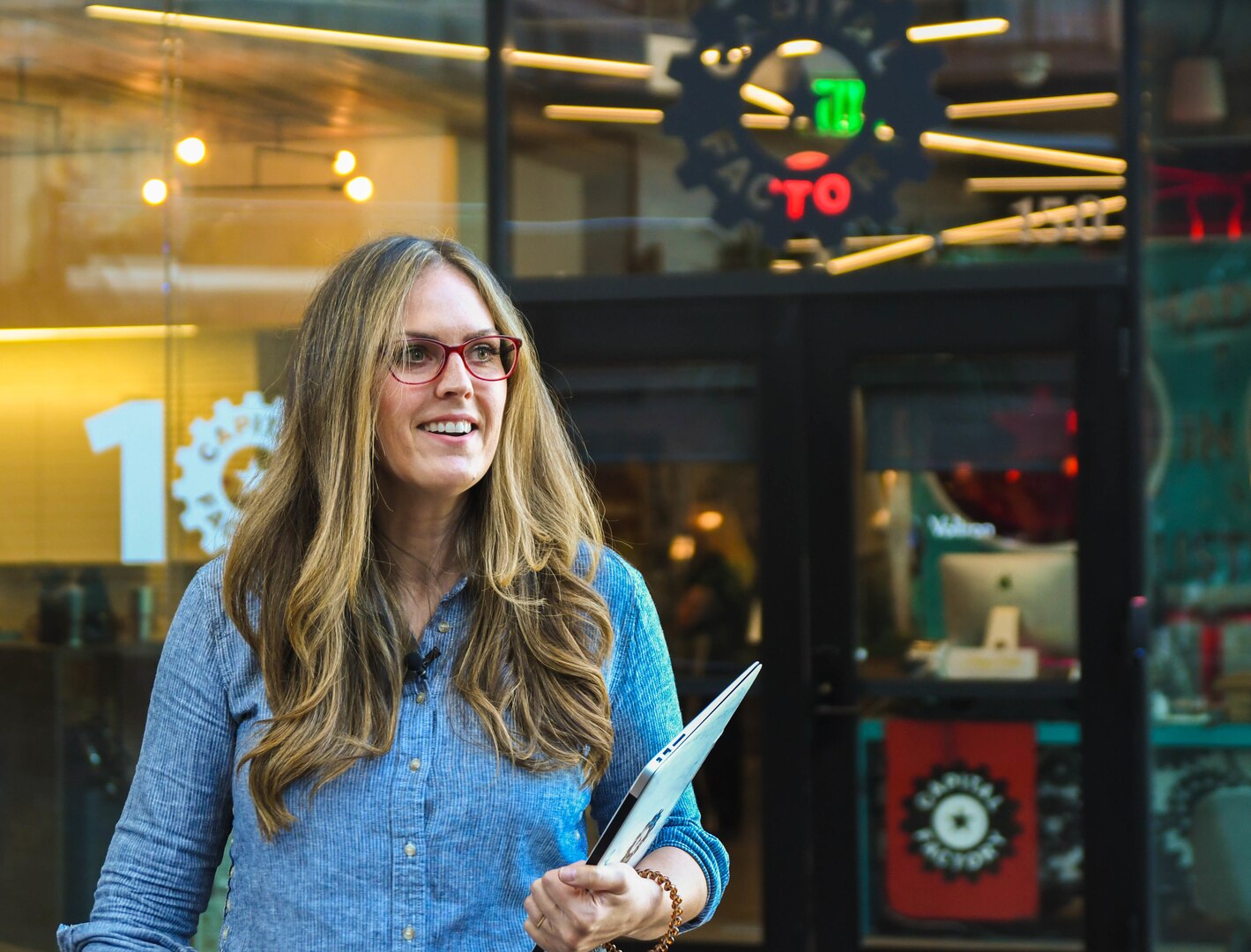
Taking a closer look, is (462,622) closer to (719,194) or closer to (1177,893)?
(719,194)

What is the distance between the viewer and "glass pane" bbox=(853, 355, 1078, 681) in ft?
16.1

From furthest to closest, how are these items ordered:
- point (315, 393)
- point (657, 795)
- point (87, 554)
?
1. point (87, 554)
2. point (315, 393)
3. point (657, 795)

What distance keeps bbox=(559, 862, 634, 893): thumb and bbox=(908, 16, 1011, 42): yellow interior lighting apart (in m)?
3.94

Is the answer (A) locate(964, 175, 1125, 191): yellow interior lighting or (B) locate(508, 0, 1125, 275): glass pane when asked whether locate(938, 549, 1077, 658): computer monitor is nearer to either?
(B) locate(508, 0, 1125, 275): glass pane

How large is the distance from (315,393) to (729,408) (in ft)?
10.9

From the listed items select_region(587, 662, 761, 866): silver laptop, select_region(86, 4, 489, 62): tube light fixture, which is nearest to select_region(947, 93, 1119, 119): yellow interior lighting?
select_region(86, 4, 489, 62): tube light fixture

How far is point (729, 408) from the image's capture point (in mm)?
5012

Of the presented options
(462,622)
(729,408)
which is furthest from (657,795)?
(729,408)

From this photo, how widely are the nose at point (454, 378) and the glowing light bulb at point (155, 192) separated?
11.6 ft

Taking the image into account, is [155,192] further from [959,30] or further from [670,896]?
[670,896]

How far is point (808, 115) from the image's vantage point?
4.98m

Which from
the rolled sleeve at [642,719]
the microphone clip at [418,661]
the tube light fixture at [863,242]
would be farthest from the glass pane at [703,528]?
the microphone clip at [418,661]

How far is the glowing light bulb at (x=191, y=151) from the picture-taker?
197 inches

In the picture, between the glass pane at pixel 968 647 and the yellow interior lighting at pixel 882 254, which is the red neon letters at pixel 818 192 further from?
the glass pane at pixel 968 647
